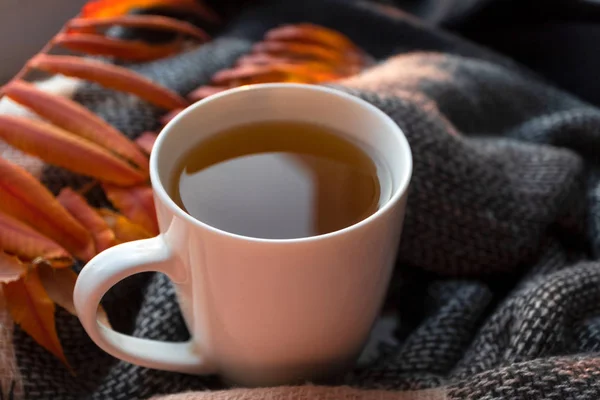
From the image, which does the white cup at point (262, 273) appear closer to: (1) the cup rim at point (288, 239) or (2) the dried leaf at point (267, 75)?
(1) the cup rim at point (288, 239)

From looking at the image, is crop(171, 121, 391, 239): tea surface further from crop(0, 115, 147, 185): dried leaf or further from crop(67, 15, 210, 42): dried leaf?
crop(67, 15, 210, 42): dried leaf

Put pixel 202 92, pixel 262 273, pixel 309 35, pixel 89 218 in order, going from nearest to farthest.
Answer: pixel 262 273
pixel 89 218
pixel 202 92
pixel 309 35

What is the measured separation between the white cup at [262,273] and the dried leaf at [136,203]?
0.06 meters

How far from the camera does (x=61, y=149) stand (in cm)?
41


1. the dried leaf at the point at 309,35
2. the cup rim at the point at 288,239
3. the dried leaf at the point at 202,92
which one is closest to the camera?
the cup rim at the point at 288,239

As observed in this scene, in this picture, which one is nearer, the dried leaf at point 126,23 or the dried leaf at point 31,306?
the dried leaf at point 31,306

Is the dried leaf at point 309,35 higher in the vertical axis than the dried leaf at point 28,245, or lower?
higher

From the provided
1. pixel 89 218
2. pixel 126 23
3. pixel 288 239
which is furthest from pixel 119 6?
pixel 288 239

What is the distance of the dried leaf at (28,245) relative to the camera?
14.5 inches

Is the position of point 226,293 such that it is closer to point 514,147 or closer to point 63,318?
point 63,318

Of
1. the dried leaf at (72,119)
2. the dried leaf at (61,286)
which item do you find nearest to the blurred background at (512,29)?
the dried leaf at (72,119)

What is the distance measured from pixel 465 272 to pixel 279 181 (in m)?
0.15

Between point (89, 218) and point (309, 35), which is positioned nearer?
point (89, 218)

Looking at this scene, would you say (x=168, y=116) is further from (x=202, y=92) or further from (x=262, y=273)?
(x=262, y=273)
